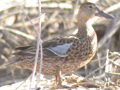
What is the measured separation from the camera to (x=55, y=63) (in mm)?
3209

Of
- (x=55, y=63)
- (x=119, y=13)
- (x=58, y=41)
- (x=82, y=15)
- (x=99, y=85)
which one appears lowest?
(x=99, y=85)

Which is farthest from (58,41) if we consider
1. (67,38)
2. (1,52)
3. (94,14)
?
(1,52)

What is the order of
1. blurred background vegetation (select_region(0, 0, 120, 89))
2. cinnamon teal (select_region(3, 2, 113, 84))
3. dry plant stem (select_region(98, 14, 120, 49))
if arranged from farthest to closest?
blurred background vegetation (select_region(0, 0, 120, 89)) → dry plant stem (select_region(98, 14, 120, 49)) → cinnamon teal (select_region(3, 2, 113, 84))

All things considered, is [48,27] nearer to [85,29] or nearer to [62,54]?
[85,29]

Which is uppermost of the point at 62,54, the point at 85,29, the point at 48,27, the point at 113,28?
the point at 48,27

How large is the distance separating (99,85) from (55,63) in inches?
21.1

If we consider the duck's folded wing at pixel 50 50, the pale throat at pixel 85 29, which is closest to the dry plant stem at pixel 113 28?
the pale throat at pixel 85 29

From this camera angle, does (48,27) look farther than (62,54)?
Yes

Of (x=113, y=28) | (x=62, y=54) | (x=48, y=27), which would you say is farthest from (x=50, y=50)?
(x=48, y=27)

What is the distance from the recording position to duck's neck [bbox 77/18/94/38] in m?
3.46

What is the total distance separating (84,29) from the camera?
356 cm

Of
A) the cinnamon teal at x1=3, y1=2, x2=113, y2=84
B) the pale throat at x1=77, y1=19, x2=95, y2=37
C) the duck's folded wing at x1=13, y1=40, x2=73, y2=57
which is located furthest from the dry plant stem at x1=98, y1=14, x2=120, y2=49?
the duck's folded wing at x1=13, y1=40, x2=73, y2=57

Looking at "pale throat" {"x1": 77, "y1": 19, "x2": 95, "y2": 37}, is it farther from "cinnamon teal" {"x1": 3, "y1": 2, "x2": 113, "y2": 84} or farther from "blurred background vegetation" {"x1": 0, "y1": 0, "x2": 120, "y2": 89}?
"blurred background vegetation" {"x1": 0, "y1": 0, "x2": 120, "y2": 89}

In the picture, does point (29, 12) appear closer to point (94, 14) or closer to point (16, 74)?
point (16, 74)
